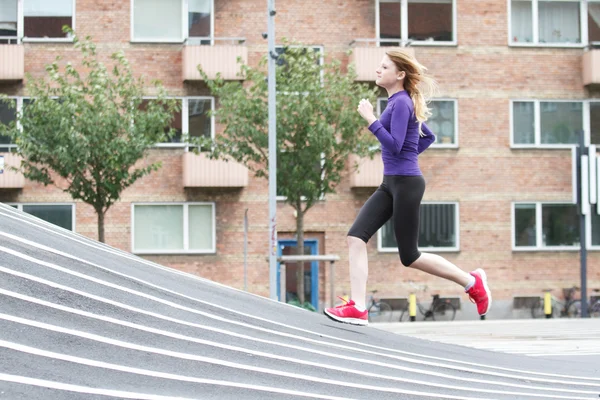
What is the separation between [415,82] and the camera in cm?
822

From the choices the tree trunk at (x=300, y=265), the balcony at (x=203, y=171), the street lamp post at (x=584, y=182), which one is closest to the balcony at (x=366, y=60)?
the balcony at (x=203, y=171)

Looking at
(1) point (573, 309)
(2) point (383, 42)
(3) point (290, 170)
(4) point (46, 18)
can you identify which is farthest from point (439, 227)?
(4) point (46, 18)

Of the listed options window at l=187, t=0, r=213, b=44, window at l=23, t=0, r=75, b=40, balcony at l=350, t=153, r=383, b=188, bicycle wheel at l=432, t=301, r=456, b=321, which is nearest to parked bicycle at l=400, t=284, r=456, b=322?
bicycle wheel at l=432, t=301, r=456, b=321

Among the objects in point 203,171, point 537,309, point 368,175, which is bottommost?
point 537,309

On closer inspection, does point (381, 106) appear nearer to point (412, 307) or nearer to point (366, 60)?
point (366, 60)

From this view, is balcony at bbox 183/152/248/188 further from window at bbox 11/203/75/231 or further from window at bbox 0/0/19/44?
window at bbox 0/0/19/44

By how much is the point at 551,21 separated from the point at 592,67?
2.16 metres

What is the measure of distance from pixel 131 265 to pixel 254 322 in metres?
1.83

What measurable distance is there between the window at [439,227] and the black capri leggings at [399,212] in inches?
970

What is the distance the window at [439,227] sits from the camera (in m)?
32.9

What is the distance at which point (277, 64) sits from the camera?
1120 inches

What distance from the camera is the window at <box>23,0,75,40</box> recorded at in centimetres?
3159

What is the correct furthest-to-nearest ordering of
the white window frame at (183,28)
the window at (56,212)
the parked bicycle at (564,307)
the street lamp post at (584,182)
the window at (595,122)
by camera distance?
the window at (595,122), the parked bicycle at (564,307), the white window frame at (183,28), the window at (56,212), the street lamp post at (584,182)

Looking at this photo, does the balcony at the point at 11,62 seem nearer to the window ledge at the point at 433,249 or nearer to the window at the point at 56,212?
the window at the point at 56,212
